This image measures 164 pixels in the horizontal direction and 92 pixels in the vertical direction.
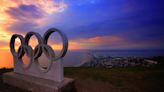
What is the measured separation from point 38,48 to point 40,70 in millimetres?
1121

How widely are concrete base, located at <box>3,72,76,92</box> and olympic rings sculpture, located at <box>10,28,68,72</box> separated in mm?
633

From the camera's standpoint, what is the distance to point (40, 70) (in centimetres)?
674

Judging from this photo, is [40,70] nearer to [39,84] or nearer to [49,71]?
[49,71]

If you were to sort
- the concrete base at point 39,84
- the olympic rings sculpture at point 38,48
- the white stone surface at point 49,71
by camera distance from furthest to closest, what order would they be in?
the white stone surface at point 49,71 < the olympic rings sculpture at point 38,48 < the concrete base at point 39,84

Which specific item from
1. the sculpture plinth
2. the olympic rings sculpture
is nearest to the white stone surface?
the sculpture plinth

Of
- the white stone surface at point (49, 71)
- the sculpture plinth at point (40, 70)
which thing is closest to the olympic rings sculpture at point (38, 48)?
the sculpture plinth at point (40, 70)

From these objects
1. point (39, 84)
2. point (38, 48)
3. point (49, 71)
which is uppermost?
point (38, 48)

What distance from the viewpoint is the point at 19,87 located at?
6.81 meters

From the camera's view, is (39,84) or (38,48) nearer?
(39,84)

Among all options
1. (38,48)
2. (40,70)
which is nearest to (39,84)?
(40,70)

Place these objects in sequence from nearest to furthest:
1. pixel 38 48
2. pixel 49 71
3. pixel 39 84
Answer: pixel 39 84, pixel 49 71, pixel 38 48

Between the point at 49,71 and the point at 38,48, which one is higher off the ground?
the point at 38,48

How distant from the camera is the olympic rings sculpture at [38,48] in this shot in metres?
5.89

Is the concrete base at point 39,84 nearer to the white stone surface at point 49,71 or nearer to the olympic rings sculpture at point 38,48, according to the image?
the white stone surface at point 49,71
